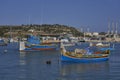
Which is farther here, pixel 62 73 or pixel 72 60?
pixel 72 60

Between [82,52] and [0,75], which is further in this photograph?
[82,52]

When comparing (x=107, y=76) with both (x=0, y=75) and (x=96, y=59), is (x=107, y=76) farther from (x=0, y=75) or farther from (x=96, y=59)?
(x=96, y=59)

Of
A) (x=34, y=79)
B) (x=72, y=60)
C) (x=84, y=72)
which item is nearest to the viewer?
(x=34, y=79)

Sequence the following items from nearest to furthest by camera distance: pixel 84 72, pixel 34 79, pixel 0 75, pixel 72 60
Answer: pixel 34 79
pixel 0 75
pixel 84 72
pixel 72 60

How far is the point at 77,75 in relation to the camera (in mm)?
34625

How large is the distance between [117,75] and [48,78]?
642cm

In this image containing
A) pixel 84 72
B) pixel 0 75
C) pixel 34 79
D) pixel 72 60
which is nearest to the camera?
pixel 34 79

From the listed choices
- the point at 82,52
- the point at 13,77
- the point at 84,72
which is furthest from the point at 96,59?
the point at 13,77

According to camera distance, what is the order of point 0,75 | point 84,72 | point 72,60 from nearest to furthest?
point 0,75 < point 84,72 < point 72,60

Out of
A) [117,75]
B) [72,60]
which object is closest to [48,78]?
[117,75]

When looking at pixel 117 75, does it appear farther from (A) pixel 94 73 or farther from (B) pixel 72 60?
(B) pixel 72 60

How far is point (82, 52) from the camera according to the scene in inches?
1939

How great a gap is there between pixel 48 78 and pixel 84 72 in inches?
224

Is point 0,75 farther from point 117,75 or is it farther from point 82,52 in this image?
point 82,52
